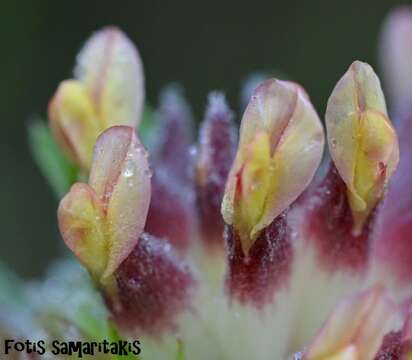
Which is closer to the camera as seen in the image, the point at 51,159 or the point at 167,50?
the point at 51,159

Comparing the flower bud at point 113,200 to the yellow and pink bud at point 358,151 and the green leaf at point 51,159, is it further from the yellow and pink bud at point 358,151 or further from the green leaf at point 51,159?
the green leaf at point 51,159

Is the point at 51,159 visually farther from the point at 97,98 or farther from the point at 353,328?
the point at 353,328

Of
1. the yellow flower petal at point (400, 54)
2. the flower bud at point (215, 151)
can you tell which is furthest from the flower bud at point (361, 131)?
the yellow flower petal at point (400, 54)

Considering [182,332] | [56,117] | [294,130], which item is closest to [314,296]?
[182,332]

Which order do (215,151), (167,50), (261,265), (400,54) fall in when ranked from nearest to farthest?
1. (261,265)
2. (215,151)
3. (400,54)
4. (167,50)

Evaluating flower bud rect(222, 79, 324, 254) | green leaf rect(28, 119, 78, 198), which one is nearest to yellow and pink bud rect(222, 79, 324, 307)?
flower bud rect(222, 79, 324, 254)

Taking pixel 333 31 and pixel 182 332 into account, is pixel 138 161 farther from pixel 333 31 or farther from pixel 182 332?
pixel 333 31

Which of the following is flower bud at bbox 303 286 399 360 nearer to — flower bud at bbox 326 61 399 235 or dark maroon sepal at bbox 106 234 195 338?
flower bud at bbox 326 61 399 235

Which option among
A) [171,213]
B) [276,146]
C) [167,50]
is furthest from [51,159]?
[167,50]
